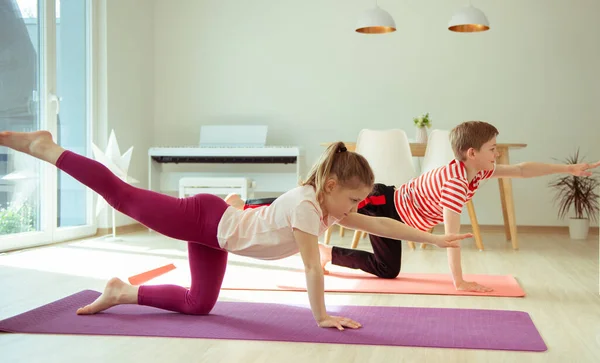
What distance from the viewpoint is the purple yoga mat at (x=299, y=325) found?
2031mm

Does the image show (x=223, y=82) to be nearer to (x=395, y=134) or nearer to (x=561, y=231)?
(x=395, y=134)

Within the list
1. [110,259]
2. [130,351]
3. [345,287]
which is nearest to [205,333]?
[130,351]

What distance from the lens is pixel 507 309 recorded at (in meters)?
2.57

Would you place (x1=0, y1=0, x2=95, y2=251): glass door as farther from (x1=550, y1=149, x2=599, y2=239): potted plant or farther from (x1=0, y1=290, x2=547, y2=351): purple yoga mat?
(x1=550, y1=149, x2=599, y2=239): potted plant

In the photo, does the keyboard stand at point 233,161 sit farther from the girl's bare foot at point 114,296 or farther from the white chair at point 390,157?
the girl's bare foot at point 114,296

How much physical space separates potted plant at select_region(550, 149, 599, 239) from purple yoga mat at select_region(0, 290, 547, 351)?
3.48 meters

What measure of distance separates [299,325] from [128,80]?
432 centimetres

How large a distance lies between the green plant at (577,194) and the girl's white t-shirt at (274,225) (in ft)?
13.1

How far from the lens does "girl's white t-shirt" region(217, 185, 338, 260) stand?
207 centimetres

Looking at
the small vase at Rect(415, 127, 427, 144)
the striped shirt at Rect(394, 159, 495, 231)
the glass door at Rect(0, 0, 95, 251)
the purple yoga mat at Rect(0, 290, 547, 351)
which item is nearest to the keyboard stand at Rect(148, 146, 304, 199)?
the glass door at Rect(0, 0, 95, 251)

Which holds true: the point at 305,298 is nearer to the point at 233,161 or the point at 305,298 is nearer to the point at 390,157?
the point at 390,157

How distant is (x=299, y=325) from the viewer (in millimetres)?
2201

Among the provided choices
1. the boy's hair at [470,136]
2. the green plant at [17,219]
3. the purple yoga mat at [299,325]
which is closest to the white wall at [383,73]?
the green plant at [17,219]

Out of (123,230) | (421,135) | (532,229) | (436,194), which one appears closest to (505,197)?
(421,135)
